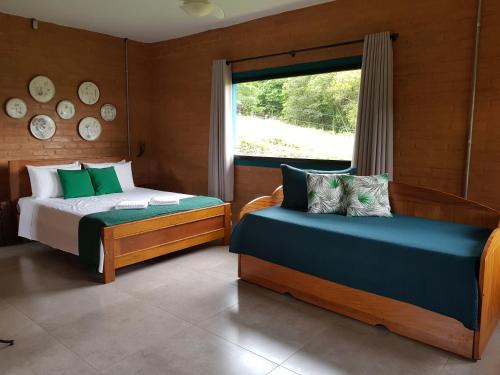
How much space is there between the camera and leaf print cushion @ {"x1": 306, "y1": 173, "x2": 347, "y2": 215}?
126 inches

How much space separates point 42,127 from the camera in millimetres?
4664

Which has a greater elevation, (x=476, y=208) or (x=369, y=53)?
(x=369, y=53)

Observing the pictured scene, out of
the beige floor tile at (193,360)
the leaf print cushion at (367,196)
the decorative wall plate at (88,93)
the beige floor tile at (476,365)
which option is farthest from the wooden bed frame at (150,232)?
the beige floor tile at (476,365)

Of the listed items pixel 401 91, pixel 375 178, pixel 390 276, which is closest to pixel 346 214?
pixel 375 178

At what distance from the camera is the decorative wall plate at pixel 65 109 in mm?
4812

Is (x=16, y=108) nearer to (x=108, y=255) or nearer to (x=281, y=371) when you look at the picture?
(x=108, y=255)

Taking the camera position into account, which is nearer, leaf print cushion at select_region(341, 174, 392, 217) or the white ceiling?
leaf print cushion at select_region(341, 174, 392, 217)

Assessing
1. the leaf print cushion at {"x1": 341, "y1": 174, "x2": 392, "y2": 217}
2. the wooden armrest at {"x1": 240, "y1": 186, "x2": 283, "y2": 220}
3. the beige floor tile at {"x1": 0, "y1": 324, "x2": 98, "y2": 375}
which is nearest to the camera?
the beige floor tile at {"x1": 0, "y1": 324, "x2": 98, "y2": 375}

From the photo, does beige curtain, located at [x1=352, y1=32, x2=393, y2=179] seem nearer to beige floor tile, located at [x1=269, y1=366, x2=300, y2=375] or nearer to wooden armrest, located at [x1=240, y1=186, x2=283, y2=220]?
wooden armrest, located at [x1=240, y1=186, x2=283, y2=220]

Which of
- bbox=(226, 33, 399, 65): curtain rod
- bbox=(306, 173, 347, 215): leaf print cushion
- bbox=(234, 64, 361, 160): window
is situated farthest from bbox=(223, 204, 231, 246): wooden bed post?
bbox=(226, 33, 399, 65): curtain rod

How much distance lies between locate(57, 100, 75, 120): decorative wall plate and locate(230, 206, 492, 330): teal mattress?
3.02 meters

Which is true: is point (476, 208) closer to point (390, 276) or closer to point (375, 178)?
point (375, 178)

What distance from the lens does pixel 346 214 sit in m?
3.13

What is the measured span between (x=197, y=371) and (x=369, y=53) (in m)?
2.99
